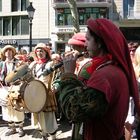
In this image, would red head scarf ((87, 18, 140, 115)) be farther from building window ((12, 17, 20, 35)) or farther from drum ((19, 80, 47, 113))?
building window ((12, 17, 20, 35))

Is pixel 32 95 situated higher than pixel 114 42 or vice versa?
pixel 114 42

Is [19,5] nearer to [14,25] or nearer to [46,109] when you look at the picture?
[14,25]

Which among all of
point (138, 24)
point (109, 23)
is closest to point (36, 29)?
point (138, 24)

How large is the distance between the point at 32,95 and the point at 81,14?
32.3 m

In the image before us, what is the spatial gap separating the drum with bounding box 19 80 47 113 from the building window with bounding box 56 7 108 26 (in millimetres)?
31610

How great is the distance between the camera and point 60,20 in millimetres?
38000

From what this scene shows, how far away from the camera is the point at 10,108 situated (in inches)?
301

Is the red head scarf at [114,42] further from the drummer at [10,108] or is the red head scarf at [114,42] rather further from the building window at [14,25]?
the building window at [14,25]

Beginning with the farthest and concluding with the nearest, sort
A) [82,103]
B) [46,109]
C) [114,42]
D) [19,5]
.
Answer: [19,5]
[46,109]
[114,42]
[82,103]

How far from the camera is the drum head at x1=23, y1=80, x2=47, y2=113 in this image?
255 inches

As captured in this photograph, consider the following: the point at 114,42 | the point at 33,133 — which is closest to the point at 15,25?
the point at 33,133

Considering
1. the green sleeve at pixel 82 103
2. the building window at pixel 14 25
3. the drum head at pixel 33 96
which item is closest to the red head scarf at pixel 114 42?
the green sleeve at pixel 82 103

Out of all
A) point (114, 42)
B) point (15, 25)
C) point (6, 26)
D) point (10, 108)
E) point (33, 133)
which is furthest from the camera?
point (6, 26)

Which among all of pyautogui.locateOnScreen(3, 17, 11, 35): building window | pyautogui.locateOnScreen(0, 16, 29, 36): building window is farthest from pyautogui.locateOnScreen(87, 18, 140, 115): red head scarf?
pyautogui.locateOnScreen(3, 17, 11, 35): building window
